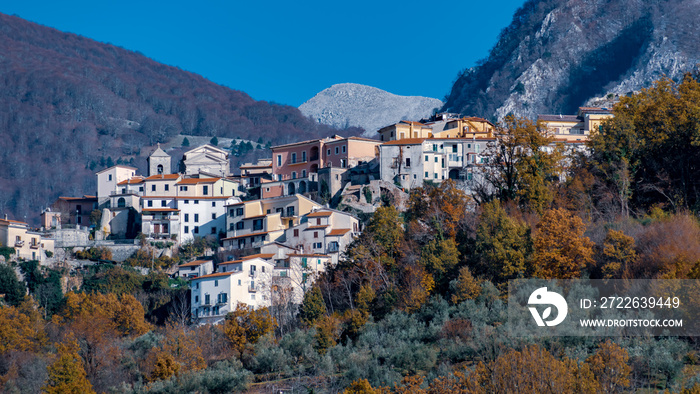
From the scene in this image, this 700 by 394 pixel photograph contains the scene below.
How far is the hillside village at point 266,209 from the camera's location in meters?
63.2

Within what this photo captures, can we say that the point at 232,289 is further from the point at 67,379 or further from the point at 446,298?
the point at 67,379

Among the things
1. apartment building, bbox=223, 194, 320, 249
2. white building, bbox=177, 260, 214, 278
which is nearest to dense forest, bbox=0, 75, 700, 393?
white building, bbox=177, 260, 214, 278

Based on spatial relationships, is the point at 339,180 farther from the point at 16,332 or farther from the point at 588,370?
the point at 588,370

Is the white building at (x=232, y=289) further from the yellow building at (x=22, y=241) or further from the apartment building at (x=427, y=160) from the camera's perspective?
the apartment building at (x=427, y=160)

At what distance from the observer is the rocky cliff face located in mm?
159375

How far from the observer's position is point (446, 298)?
1871 inches

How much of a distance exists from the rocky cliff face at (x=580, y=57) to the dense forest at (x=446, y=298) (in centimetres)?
10225

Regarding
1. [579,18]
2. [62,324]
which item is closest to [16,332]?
[62,324]

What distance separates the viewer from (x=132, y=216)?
82125 mm

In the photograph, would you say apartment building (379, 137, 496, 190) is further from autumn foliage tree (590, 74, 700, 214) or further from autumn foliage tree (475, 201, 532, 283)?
autumn foliage tree (475, 201, 532, 283)

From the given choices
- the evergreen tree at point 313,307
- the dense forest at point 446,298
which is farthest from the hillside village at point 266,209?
the evergreen tree at point 313,307

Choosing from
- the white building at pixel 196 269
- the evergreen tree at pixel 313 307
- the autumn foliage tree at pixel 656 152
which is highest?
the autumn foliage tree at pixel 656 152

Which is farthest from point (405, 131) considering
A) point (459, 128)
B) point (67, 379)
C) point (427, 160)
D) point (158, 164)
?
point (67, 379)

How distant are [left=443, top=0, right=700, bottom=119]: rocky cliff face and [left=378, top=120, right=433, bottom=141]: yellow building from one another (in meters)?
66.5
